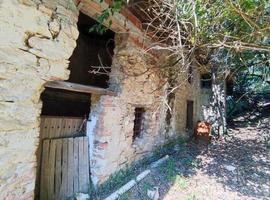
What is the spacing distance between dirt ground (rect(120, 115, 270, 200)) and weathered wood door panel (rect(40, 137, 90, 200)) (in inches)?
31.0

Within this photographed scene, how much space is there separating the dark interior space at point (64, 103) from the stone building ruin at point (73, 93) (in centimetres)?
2

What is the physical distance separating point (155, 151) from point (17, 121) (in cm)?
412

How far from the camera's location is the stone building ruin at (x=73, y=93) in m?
2.39

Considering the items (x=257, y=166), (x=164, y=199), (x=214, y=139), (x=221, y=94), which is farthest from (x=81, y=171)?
(x=221, y=94)

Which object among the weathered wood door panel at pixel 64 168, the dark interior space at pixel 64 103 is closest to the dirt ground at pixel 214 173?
the weathered wood door panel at pixel 64 168

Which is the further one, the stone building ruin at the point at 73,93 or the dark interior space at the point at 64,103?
the dark interior space at the point at 64,103

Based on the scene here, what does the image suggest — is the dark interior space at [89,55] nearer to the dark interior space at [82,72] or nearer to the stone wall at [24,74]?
the dark interior space at [82,72]

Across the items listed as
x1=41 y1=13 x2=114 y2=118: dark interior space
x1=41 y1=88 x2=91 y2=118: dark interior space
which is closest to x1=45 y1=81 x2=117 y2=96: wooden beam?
x1=41 y1=13 x2=114 y2=118: dark interior space

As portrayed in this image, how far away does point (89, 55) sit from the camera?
5.15 m

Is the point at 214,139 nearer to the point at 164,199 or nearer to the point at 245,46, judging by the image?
the point at 164,199

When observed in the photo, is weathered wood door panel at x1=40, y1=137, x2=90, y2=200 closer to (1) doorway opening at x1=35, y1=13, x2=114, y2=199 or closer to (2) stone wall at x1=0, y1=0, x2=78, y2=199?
(1) doorway opening at x1=35, y1=13, x2=114, y2=199

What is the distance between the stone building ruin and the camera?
2395 mm

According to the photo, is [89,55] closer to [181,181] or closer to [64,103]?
[64,103]

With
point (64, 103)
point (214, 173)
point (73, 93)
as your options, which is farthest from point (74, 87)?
point (214, 173)
